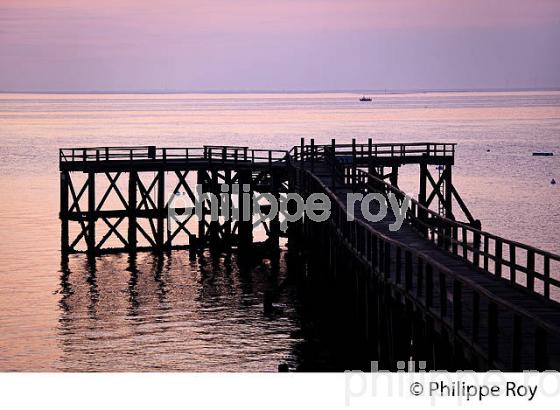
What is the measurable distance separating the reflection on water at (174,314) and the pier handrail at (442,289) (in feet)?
8.97

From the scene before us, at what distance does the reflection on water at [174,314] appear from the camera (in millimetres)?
22969

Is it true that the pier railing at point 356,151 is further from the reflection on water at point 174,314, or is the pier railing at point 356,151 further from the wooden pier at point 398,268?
the reflection on water at point 174,314

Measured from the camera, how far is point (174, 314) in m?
27.2

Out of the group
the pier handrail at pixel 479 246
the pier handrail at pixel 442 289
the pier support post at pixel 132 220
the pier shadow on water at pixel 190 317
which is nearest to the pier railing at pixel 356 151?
the pier handrail at pixel 479 246

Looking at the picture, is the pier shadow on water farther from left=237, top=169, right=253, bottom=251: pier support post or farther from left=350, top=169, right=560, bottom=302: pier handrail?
left=350, top=169, right=560, bottom=302: pier handrail

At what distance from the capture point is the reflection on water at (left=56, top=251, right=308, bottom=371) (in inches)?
904

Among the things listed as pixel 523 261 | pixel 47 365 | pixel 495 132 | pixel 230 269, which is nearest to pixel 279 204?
pixel 230 269

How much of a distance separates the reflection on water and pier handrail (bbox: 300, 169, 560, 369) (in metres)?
2.74

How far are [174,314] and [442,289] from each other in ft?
40.3

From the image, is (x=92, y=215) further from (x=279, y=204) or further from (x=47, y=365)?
(x=47, y=365)

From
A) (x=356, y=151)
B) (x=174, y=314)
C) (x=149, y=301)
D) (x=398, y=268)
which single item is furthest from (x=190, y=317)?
(x=356, y=151)

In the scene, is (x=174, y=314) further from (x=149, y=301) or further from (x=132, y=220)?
(x=132, y=220)
